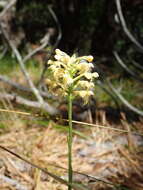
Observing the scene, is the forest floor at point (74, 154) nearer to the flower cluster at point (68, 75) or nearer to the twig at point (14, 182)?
the twig at point (14, 182)

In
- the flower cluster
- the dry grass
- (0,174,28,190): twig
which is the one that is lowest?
(0,174,28,190): twig

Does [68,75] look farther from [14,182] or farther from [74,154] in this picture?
[74,154]

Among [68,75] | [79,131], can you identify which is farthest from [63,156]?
[68,75]

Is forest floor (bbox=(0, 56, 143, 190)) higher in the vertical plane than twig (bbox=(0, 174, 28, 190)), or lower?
higher

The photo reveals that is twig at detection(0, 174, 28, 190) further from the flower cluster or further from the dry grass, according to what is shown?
the flower cluster

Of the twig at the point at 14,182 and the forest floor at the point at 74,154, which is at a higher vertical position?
the forest floor at the point at 74,154

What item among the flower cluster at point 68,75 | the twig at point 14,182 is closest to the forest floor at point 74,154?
the twig at point 14,182

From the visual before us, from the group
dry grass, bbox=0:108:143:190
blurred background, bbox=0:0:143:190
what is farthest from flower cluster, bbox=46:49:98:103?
dry grass, bbox=0:108:143:190

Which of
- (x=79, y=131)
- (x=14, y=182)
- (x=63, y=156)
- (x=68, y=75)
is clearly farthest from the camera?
(x=79, y=131)

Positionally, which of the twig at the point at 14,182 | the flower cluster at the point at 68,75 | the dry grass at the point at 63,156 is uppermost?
the flower cluster at the point at 68,75

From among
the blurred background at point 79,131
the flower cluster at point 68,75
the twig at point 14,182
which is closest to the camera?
the flower cluster at point 68,75

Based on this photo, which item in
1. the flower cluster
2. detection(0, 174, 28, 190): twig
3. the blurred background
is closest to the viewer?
the flower cluster
